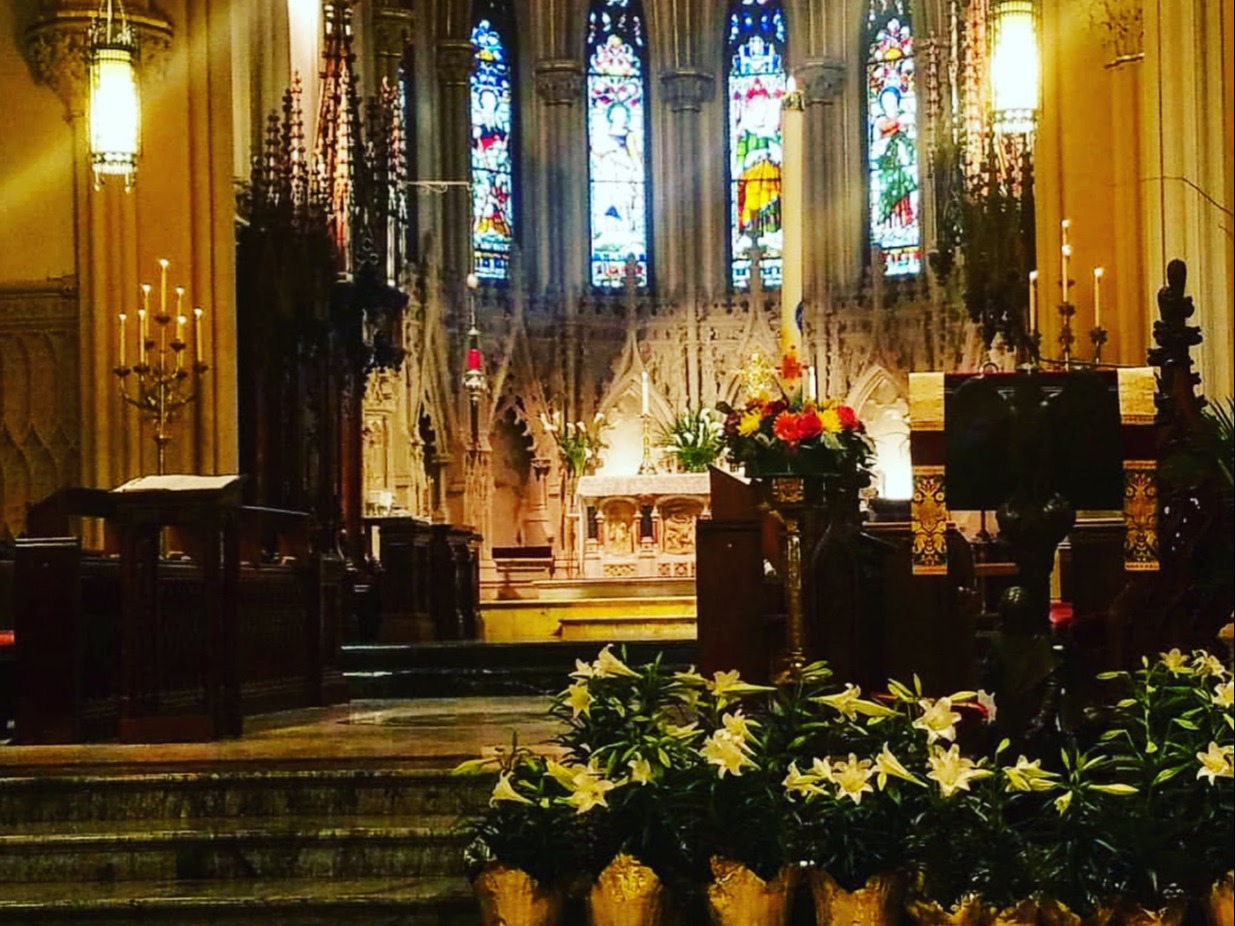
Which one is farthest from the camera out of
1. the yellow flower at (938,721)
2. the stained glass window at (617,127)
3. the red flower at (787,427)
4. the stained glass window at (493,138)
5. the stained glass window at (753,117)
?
the stained glass window at (617,127)

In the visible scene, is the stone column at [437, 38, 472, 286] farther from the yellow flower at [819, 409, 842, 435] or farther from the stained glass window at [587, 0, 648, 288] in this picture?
the yellow flower at [819, 409, 842, 435]

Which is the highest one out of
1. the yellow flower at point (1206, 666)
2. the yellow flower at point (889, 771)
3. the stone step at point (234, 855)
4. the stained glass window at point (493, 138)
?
the stained glass window at point (493, 138)

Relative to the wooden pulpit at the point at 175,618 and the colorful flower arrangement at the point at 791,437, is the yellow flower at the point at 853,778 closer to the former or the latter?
the colorful flower arrangement at the point at 791,437

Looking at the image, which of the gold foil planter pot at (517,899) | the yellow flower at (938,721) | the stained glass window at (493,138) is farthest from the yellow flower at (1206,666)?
the stained glass window at (493,138)

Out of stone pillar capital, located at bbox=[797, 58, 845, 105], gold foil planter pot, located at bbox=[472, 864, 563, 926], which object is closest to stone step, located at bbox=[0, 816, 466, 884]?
gold foil planter pot, located at bbox=[472, 864, 563, 926]

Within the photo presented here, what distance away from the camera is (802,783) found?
502 cm

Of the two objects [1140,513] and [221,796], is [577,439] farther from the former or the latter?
[1140,513]

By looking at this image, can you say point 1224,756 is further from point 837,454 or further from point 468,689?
point 468,689

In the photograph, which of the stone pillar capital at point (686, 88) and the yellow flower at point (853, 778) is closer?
the yellow flower at point (853, 778)

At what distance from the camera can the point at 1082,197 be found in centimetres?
1238

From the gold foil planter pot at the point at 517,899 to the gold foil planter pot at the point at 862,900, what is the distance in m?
0.63

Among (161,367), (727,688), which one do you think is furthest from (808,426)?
(161,367)

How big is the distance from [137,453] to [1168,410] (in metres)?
7.26

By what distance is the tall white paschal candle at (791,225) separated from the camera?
8.01 meters
